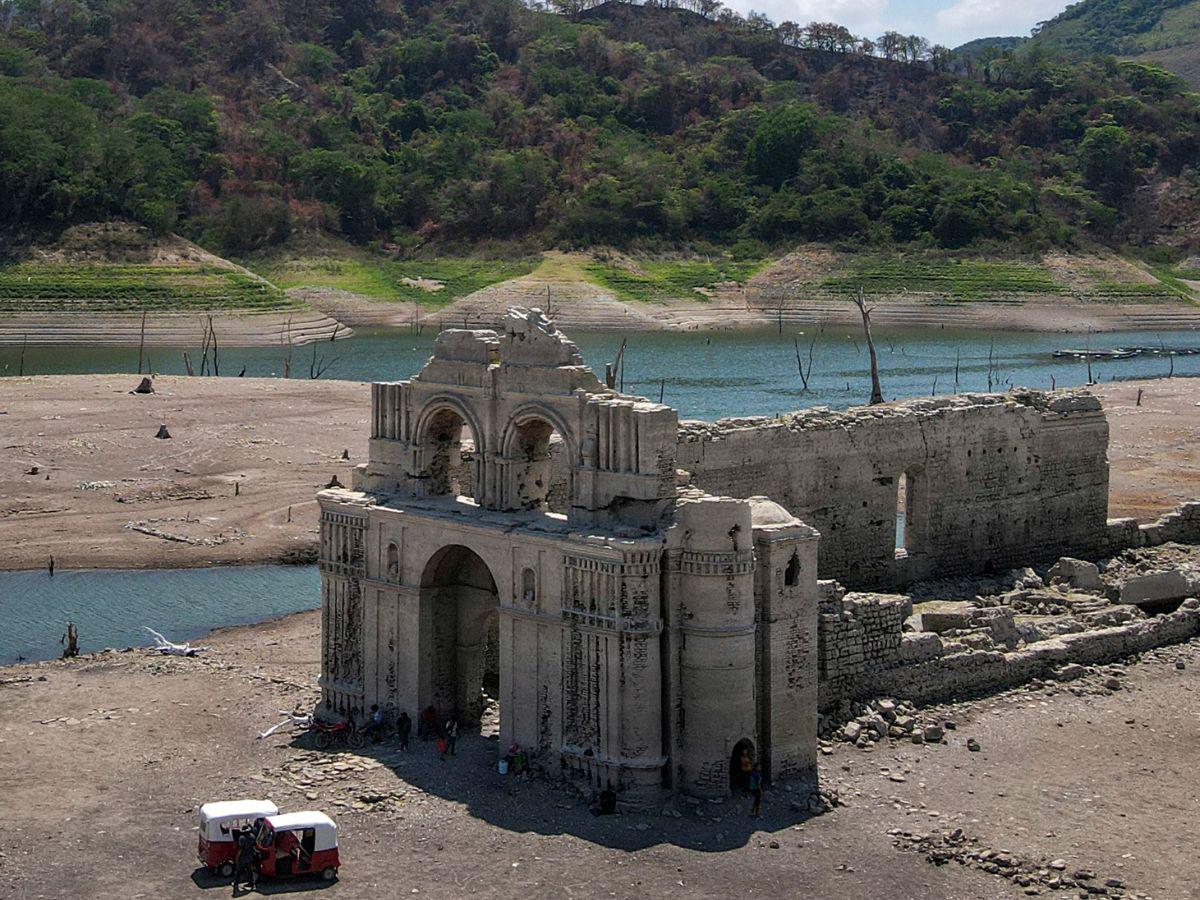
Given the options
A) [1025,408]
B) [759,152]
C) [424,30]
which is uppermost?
[424,30]

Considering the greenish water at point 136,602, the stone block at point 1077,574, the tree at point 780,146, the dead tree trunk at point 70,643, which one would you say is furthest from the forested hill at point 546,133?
the stone block at point 1077,574

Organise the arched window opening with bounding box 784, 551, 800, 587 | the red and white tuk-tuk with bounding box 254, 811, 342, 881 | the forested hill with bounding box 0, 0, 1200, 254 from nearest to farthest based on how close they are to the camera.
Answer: the red and white tuk-tuk with bounding box 254, 811, 342, 881
the arched window opening with bounding box 784, 551, 800, 587
the forested hill with bounding box 0, 0, 1200, 254

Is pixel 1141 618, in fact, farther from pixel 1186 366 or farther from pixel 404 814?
pixel 1186 366

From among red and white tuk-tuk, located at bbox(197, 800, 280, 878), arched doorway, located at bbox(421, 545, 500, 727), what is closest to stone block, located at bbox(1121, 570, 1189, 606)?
arched doorway, located at bbox(421, 545, 500, 727)

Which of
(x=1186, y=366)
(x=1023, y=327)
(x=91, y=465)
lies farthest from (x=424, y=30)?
(x=91, y=465)

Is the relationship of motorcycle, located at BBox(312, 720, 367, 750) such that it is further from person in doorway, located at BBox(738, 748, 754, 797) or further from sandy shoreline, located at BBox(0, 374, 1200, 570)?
sandy shoreline, located at BBox(0, 374, 1200, 570)

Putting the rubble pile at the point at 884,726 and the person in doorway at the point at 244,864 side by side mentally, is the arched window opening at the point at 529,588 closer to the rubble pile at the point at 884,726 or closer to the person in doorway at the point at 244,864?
the rubble pile at the point at 884,726

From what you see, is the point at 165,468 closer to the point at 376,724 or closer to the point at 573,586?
the point at 376,724

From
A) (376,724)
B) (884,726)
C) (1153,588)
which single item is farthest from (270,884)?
(1153,588)
